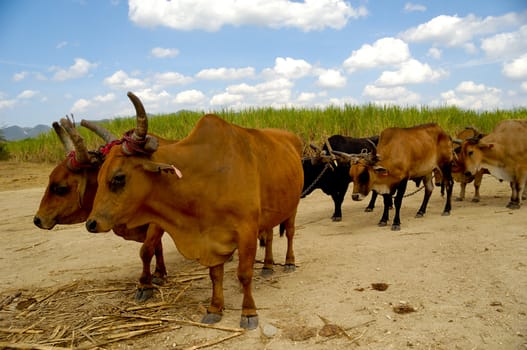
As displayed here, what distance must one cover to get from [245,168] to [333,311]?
1.44 metres

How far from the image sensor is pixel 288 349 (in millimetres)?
3258

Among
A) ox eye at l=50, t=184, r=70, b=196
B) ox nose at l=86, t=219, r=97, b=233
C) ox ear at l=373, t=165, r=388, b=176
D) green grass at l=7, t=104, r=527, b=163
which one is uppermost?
green grass at l=7, t=104, r=527, b=163

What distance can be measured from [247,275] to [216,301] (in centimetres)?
39

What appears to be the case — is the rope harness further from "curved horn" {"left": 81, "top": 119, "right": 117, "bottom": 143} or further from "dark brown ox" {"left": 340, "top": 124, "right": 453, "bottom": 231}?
"curved horn" {"left": 81, "top": 119, "right": 117, "bottom": 143}

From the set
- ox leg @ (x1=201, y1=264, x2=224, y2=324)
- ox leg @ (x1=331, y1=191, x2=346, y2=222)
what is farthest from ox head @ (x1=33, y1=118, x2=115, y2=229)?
ox leg @ (x1=331, y1=191, x2=346, y2=222)

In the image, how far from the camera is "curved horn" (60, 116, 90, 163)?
4027mm

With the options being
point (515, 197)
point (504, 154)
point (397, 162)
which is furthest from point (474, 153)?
point (397, 162)

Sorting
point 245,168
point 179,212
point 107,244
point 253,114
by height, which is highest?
point 253,114

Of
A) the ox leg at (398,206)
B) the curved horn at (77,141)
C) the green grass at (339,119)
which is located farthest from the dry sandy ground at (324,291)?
the green grass at (339,119)

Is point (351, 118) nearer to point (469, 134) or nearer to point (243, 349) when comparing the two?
point (469, 134)

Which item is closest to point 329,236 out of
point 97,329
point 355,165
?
point 355,165

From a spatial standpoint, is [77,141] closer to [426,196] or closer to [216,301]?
[216,301]

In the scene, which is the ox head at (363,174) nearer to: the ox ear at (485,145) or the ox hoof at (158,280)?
the ox ear at (485,145)

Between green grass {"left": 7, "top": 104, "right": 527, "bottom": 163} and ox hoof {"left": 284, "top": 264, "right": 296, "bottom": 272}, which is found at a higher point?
green grass {"left": 7, "top": 104, "right": 527, "bottom": 163}
